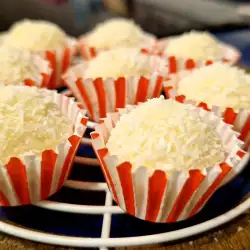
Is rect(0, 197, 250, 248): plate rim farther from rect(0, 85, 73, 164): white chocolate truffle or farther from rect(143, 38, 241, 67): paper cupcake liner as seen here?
rect(143, 38, 241, 67): paper cupcake liner

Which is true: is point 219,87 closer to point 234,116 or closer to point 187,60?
point 234,116

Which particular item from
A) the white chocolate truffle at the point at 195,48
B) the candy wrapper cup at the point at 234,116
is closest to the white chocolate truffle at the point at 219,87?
the candy wrapper cup at the point at 234,116

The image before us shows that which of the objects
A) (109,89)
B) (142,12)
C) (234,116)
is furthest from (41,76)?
(142,12)

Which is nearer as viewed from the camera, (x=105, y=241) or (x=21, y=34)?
(x=105, y=241)

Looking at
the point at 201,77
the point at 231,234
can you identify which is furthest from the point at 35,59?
the point at 231,234

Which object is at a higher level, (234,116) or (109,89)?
(234,116)

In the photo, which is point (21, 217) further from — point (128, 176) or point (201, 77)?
point (201, 77)
